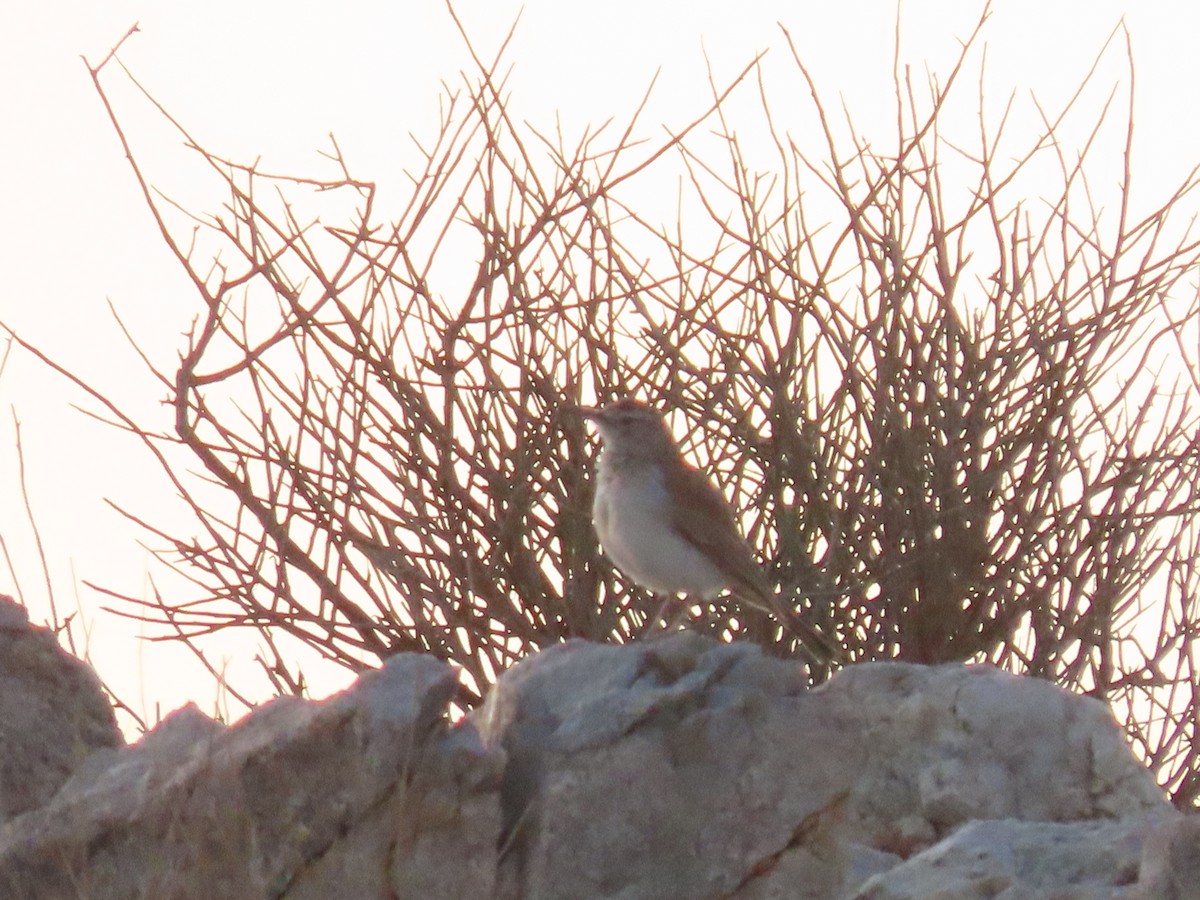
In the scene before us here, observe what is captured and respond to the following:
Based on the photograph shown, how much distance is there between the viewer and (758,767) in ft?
16.6

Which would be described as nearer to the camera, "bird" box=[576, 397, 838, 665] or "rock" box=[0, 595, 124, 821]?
"rock" box=[0, 595, 124, 821]

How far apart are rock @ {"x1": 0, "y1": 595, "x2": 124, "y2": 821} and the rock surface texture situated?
14 centimetres

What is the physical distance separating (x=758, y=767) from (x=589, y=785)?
42 cm

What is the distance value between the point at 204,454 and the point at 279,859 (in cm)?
252

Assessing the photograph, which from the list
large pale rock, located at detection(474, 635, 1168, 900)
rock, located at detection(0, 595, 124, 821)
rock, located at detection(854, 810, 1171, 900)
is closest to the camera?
rock, located at detection(854, 810, 1171, 900)

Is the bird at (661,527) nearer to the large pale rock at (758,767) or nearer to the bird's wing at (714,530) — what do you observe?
the bird's wing at (714,530)

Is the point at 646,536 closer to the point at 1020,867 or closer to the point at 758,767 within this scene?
the point at 758,767

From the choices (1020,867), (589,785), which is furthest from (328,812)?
(1020,867)

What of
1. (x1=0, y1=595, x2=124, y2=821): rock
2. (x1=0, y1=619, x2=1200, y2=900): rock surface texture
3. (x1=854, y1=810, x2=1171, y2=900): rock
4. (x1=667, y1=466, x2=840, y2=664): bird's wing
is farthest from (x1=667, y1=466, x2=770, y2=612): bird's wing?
(x1=854, y1=810, x2=1171, y2=900): rock

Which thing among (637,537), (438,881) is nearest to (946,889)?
(438,881)

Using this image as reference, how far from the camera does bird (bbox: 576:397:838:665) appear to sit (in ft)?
23.0

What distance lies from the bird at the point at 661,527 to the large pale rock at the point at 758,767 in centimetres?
162

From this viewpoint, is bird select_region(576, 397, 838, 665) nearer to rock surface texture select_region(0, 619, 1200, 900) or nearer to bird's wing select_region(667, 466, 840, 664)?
bird's wing select_region(667, 466, 840, 664)

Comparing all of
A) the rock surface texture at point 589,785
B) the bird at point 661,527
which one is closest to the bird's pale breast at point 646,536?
the bird at point 661,527
